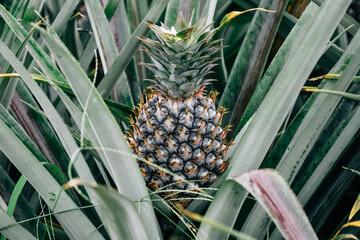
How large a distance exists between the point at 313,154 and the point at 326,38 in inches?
18.2

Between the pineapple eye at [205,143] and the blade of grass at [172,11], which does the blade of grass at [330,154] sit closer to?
the pineapple eye at [205,143]

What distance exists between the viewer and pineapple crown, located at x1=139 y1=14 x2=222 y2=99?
2.42ft

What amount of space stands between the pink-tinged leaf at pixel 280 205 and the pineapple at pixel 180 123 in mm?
344

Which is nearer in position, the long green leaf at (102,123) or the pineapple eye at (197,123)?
the long green leaf at (102,123)

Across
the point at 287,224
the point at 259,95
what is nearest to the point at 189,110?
the point at 259,95

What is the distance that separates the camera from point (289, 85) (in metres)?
0.50

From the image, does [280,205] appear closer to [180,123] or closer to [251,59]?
[180,123]

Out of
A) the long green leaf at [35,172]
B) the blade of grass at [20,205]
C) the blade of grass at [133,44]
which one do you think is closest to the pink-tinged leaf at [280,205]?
the long green leaf at [35,172]

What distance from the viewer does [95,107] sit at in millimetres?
490

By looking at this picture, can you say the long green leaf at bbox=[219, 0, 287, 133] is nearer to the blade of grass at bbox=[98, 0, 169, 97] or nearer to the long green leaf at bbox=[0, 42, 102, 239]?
the blade of grass at bbox=[98, 0, 169, 97]

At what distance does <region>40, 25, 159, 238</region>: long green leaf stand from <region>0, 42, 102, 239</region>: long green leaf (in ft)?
0.41

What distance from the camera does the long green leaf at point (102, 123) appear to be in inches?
18.8

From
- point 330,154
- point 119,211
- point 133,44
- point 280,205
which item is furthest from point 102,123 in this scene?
point 330,154

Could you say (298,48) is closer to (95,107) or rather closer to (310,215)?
(95,107)
